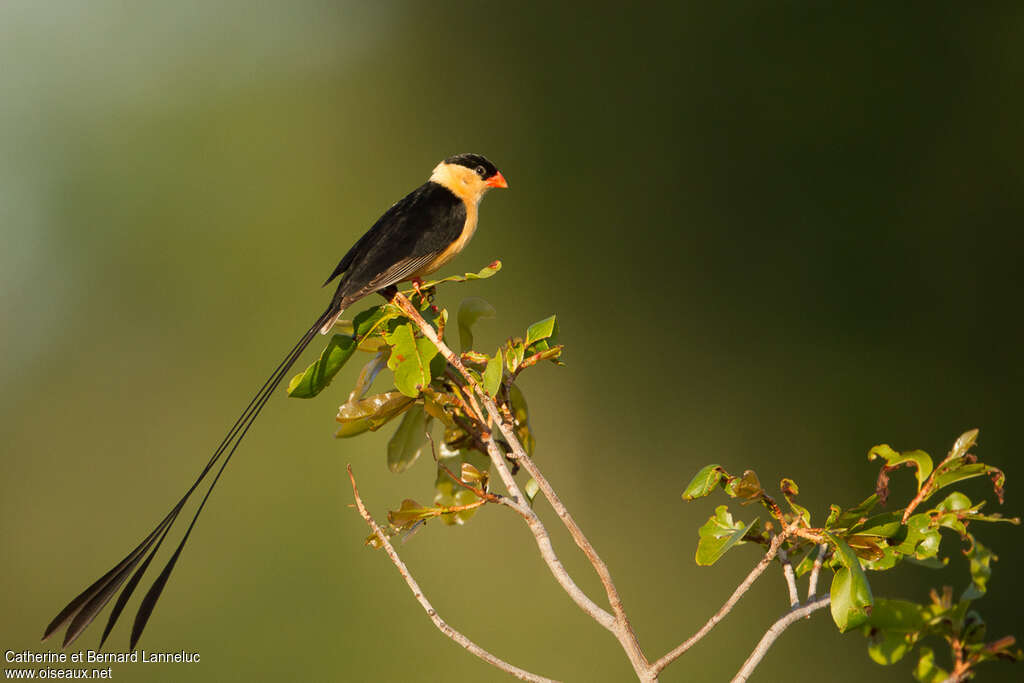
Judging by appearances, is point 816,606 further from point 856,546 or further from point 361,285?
point 361,285

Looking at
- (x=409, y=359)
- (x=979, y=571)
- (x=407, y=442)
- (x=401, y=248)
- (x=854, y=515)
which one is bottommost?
(x=979, y=571)

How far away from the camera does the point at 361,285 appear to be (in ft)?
4.37

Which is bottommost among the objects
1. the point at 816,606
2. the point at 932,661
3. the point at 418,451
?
the point at 932,661

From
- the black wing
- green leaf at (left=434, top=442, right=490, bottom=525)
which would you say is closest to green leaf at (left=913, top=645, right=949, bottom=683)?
green leaf at (left=434, top=442, right=490, bottom=525)

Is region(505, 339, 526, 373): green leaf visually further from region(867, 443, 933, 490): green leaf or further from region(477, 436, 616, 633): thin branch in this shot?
region(867, 443, 933, 490): green leaf

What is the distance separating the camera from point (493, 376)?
908 millimetres

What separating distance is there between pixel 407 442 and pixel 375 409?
114mm

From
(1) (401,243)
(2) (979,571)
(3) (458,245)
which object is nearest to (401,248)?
(1) (401,243)

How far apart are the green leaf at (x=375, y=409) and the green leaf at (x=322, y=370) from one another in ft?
0.14

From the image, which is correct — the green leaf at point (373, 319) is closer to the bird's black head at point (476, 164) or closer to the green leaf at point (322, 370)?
the green leaf at point (322, 370)

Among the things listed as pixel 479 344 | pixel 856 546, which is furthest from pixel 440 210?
pixel 479 344

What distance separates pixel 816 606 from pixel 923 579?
310cm

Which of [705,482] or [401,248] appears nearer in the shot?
[705,482]

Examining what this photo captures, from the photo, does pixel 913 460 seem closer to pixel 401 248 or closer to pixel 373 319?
pixel 373 319
